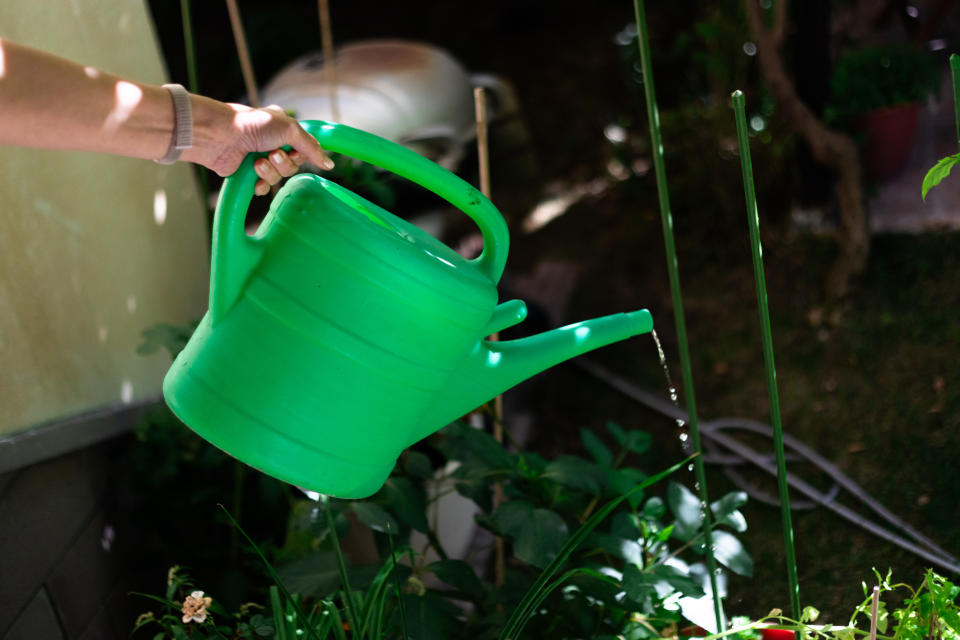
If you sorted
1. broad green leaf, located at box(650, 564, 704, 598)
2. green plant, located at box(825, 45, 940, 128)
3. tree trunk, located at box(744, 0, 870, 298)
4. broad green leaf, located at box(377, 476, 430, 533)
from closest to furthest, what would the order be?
1. broad green leaf, located at box(650, 564, 704, 598)
2. broad green leaf, located at box(377, 476, 430, 533)
3. tree trunk, located at box(744, 0, 870, 298)
4. green plant, located at box(825, 45, 940, 128)

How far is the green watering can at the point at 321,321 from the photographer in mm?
878

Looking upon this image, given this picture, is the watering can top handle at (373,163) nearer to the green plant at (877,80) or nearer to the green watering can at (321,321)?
the green watering can at (321,321)

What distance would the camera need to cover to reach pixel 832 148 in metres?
2.73

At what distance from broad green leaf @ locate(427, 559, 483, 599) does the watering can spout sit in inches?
15.6

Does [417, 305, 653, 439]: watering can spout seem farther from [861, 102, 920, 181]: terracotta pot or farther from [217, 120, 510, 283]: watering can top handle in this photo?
[861, 102, 920, 181]: terracotta pot

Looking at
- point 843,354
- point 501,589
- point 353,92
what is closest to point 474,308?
point 501,589

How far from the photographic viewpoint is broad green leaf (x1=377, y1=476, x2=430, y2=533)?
1438mm

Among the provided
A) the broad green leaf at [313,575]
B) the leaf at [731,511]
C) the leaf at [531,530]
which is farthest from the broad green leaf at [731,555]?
the broad green leaf at [313,575]

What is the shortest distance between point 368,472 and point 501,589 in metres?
0.51

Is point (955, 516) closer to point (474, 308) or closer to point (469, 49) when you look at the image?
point (474, 308)

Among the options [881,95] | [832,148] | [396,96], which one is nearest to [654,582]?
[832,148]

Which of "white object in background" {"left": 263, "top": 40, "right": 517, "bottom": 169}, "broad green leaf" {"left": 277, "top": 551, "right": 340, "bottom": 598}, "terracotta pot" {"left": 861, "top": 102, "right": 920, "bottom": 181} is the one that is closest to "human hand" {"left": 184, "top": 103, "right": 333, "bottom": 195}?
"broad green leaf" {"left": 277, "top": 551, "right": 340, "bottom": 598}

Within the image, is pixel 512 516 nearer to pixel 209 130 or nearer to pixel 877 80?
pixel 209 130

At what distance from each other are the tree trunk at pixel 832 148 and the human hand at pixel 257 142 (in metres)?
2.12
